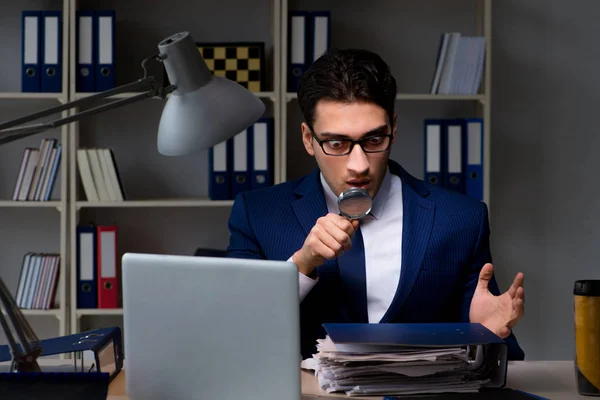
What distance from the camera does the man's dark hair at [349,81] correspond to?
75.4 inches

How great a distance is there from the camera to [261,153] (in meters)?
3.25

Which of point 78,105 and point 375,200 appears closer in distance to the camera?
point 78,105

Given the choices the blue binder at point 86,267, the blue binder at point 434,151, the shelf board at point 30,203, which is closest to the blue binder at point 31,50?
the shelf board at point 30,203

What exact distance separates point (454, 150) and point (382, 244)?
140cm

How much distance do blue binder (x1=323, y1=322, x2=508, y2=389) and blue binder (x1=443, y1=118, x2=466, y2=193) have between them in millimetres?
1826

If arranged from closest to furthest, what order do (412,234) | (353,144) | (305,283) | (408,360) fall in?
(408,360)
(305,283)
(353,144)
(412,234)

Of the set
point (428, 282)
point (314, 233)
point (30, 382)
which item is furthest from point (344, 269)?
point (30, 382)

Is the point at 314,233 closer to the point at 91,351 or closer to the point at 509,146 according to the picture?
the point at 91,351

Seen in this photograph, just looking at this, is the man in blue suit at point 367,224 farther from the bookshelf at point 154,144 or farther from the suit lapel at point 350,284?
the bookshelf at point 154,144

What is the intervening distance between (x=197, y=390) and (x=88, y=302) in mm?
2121

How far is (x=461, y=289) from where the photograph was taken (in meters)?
1.99

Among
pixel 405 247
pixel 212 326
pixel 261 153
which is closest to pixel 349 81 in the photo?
pixel 405 247

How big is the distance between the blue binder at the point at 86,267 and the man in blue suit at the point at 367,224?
133cm

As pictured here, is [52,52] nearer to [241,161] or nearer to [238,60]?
[238,60]
